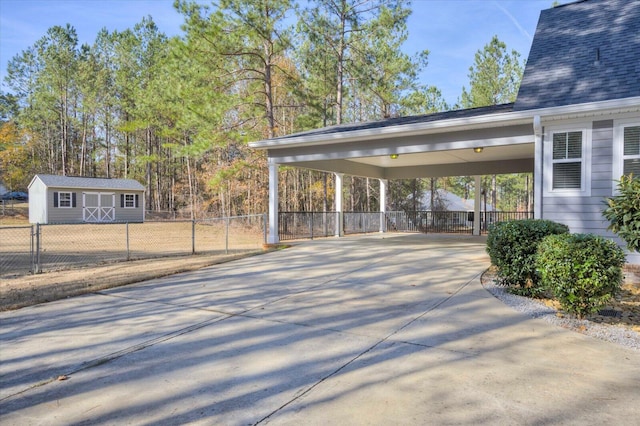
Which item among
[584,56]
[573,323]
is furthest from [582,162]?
[573,323]

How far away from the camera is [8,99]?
38375 millimetres

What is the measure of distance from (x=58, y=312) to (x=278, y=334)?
3012 millimetres

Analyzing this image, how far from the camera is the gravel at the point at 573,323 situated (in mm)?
3922

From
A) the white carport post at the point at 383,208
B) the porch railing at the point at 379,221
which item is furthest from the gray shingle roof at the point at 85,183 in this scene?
the white carport post at the point at 383,208

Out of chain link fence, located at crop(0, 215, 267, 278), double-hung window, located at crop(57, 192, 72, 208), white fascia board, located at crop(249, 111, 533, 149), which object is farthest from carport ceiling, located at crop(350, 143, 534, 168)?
double-hung window, located at crop(57, 192, 72, 208)

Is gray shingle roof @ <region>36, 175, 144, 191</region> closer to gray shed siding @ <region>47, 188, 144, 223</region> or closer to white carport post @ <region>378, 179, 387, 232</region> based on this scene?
gray shed siding @ <region>47, 188, 144, 223</region>

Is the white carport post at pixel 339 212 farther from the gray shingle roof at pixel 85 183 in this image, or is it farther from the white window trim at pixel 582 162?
the gray shingle roof at pixel 85 183

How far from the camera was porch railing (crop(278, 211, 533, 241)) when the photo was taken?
44.4 ft

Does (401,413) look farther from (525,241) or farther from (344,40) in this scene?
(344,40)

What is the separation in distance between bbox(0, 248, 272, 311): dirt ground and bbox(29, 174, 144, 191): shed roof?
20004 millimetres

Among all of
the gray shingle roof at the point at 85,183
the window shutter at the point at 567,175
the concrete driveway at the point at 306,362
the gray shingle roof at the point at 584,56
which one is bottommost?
the concrete driveway at the point at 306,362

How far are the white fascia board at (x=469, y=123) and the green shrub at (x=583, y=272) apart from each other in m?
3.54

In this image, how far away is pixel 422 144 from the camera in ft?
31.4

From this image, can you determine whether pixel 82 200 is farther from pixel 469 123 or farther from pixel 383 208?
pixel 469 123
